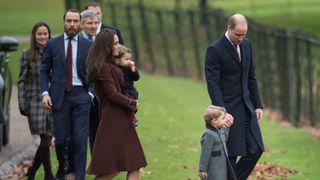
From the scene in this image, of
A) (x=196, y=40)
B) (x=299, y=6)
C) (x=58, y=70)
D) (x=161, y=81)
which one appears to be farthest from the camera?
(x=299, y=6)

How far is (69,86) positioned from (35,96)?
3.20 feet

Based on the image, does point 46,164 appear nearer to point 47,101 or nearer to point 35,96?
point 35,96

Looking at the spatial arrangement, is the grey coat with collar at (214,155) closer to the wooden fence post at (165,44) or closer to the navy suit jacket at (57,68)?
the navy suit jacket at (57,68)

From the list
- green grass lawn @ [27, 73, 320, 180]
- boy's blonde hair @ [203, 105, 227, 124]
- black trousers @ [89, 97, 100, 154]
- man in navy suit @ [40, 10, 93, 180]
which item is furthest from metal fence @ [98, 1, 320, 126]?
boy's blonde hair @ [203, 105, 227, 124]

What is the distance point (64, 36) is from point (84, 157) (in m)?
1.32

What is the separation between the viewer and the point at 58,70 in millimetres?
11461

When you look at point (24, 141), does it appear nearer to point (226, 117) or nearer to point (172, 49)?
point (226, 117)

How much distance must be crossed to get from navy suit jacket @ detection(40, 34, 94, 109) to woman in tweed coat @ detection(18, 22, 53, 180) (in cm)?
65

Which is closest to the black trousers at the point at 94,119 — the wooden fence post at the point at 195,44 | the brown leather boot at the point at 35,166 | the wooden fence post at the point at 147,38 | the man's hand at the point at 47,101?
the brown leather boot at the point at 35,166

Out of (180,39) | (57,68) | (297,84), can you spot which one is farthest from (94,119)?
(180,39)

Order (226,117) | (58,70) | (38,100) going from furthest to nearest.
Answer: (38,100) < (58,70) < (226,117)

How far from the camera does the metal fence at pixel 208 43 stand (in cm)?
2183

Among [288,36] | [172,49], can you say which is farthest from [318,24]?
[288,36]

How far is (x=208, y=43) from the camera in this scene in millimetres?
32031
